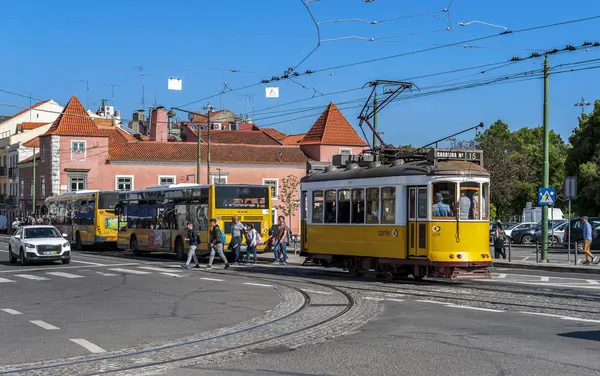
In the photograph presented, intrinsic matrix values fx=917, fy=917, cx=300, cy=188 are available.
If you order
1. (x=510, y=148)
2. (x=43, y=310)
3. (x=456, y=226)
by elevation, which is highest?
(x=510, y=148)

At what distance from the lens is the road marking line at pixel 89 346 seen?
37.5ft

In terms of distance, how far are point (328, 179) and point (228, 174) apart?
5705cm

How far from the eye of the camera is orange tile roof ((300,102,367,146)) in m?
85.7

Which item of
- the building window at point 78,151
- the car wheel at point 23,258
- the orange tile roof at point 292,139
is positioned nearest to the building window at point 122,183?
the building window at point 78,151

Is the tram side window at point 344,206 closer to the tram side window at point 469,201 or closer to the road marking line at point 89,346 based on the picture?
the tram side window at point 469,201

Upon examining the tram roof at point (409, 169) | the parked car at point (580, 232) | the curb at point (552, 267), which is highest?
the tram roof at point (409, 169)

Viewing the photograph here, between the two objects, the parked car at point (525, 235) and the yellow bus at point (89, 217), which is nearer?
the yellow bus at point (89, 217)

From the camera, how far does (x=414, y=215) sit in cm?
2180

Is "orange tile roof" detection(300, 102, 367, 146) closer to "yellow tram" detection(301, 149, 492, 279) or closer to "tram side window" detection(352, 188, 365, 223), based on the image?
"yellow tram" detection(301, 149, 492, 279)

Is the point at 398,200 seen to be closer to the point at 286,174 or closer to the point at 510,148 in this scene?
the point at 286,174

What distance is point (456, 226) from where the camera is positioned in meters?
21.3

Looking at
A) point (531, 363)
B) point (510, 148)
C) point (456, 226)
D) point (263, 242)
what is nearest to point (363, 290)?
point (456, 226)

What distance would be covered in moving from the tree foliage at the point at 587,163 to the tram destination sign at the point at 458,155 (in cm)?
4303

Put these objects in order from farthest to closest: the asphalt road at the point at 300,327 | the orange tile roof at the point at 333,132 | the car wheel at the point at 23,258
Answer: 1. the orange tile roof at the point at 333,132
2. the car wheel at the point at 23,258
3. the asphalt road at the point at 300,327
